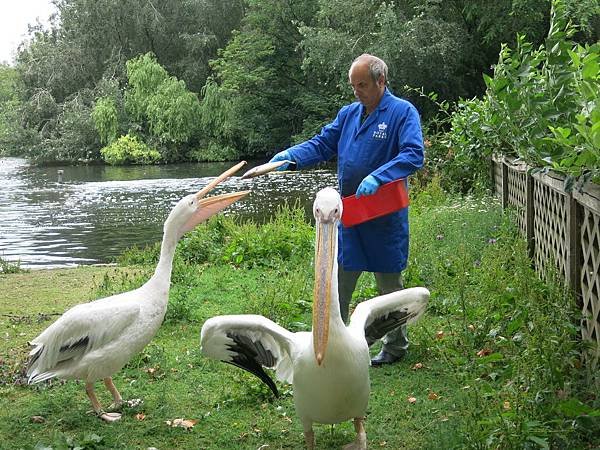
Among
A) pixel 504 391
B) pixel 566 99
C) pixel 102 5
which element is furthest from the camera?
pixel 102 5

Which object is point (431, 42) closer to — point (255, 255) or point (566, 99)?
point (255, 255)

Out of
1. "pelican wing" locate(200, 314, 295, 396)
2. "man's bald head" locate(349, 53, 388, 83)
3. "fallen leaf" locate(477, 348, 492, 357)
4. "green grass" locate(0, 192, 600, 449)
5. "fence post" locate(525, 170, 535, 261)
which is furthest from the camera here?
"fence post" locate(525, 170, 535, 261)

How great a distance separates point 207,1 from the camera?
3966cm

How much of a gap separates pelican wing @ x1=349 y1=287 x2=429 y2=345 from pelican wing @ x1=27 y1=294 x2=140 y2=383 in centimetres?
141

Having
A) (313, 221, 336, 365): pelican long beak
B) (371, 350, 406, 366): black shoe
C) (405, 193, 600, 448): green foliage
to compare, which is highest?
(313, 221, 336, 365): pelican long beak

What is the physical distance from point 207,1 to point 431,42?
18862 mm

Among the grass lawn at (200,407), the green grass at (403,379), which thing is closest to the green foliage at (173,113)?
the green grass at (403,379)

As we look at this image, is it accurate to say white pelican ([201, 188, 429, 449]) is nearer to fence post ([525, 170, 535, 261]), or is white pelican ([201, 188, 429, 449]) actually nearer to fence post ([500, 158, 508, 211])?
fence post ([525, 170, 535, 261])

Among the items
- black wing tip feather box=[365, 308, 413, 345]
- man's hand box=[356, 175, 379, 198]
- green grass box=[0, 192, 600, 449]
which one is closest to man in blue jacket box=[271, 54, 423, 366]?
man's hand box=[356, 175, 379, 198]

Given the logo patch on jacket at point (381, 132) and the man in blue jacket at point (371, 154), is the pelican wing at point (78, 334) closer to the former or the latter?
the man in blue jacket at point (371, 154)

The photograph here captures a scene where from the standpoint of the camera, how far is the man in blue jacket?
443 centimetres

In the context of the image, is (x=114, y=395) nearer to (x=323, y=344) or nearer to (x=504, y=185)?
(x=323, y=344)

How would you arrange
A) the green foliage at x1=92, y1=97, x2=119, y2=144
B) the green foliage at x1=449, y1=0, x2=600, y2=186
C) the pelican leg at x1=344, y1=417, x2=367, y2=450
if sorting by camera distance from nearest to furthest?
the green foliage at x1=449, y1=0, x2=600, y2=186, the pelican leg at x1=344, y1=417, x2=367, y2=450, the green foliage at x1=92, y1=97, x2=119, y2=144

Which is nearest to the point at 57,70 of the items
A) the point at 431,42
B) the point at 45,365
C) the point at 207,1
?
the point at 207,1
